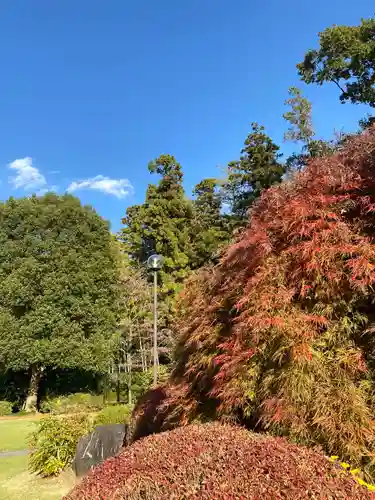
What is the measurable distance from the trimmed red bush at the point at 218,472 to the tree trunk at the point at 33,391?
1505cm

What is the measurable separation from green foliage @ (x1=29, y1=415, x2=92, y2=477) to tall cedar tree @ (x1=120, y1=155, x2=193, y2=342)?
40.4 feet

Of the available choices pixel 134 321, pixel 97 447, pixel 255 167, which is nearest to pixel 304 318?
pixel 97 447

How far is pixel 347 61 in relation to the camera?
16.2 m

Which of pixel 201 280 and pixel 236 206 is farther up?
pixel 236 206

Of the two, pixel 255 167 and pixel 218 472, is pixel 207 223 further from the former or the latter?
pixel 218 472

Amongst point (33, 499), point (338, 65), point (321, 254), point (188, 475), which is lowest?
point (33, 499)

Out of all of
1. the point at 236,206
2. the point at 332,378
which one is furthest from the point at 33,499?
the point at 236,206

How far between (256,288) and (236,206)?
56.7 feet

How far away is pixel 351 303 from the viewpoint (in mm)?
2592

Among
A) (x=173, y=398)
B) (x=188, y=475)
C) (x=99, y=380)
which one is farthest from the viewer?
(x=99, y=380)


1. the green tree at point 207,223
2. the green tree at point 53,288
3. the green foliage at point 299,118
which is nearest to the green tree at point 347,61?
the green foliage at point 299,118

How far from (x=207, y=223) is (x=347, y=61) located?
32.8 ft

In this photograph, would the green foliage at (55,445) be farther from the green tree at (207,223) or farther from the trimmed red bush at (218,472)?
the green tree at (207,223)

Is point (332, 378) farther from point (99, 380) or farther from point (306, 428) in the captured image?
point (99, 380)
